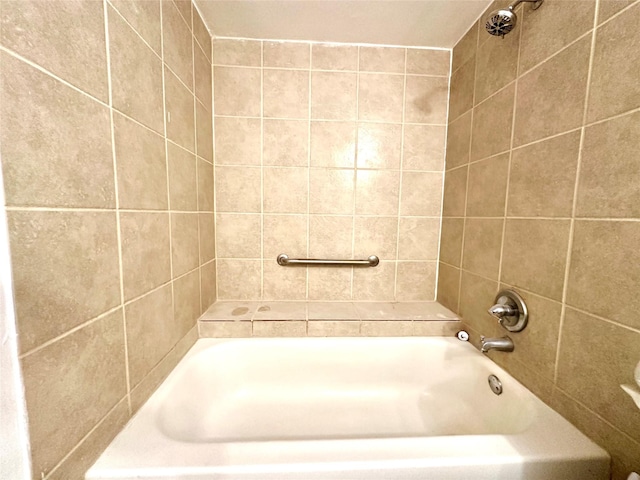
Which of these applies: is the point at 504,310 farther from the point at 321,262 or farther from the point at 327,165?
the point at 327,165

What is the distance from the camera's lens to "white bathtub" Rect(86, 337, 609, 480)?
46cm

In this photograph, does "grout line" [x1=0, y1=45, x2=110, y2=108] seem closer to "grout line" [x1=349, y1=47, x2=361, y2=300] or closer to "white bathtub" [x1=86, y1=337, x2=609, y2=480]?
"white bathtub" [x1=86, y1=337, x2=609, y2=480]

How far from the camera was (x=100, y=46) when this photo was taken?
1.54 feet

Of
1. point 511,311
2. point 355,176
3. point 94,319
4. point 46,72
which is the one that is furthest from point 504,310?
point 46,72

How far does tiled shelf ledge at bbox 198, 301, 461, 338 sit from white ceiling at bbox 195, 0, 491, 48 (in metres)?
1.22

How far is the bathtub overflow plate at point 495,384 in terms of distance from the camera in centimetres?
75

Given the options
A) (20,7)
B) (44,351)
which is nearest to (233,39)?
(20,7)

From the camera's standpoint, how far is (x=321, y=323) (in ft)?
3.17

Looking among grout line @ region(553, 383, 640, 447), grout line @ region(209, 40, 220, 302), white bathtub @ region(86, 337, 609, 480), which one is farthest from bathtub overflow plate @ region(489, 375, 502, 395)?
grout line @ region(209, 40, 220, 302)

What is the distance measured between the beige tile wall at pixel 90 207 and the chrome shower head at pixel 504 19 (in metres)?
0.97

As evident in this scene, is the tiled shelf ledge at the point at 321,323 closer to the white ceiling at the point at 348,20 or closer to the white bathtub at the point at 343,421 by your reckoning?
the white bathtub at the point at 343,421

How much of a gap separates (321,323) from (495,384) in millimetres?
620

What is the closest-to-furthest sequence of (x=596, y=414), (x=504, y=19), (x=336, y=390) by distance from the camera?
1. (x=596, y=414)
2. (x=504, y=19)
3. (x=336, y=390)

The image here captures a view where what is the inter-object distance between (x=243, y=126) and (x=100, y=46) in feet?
2.09
